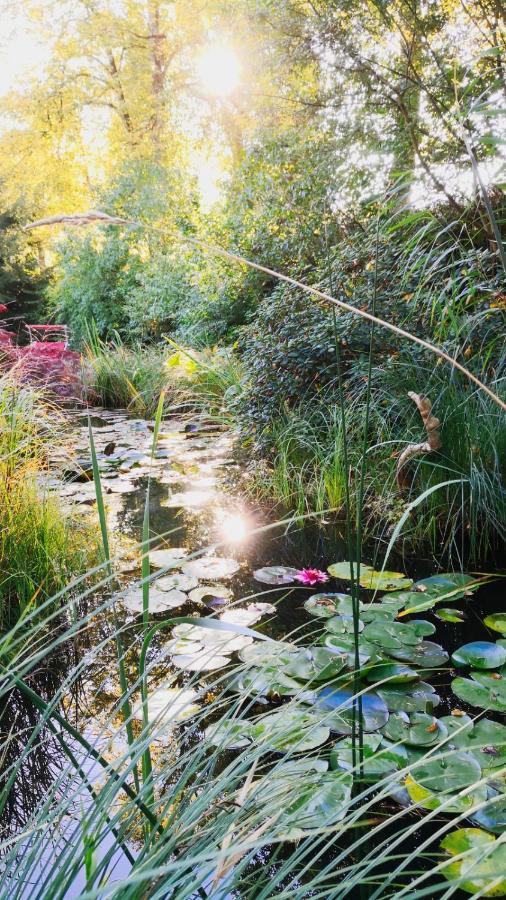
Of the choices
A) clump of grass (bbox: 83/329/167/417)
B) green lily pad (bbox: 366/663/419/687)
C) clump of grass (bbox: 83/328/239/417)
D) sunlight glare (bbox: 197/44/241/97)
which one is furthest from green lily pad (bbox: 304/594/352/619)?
sunlight glare (bbox: 197/44/241/97)

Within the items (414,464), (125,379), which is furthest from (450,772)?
(125,379)

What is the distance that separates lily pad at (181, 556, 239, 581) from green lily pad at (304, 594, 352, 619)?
0.49 meters

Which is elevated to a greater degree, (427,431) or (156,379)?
(156,379)

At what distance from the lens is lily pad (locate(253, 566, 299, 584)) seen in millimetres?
2365

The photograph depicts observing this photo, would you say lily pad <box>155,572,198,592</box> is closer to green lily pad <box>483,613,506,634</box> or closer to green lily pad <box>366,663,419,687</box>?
green lily pad <box>366,663,419,687</box>

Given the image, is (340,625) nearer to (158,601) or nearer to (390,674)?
(390,674)

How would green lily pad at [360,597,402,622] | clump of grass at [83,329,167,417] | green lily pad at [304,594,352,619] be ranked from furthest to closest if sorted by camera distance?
1. clump of grass at [83,329,167,417]
2. green lily pad at [304,594,352,619]
3. green lily pad at [360,597,402,622]

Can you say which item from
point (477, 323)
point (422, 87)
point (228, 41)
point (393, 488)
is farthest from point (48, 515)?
point (228, 41)

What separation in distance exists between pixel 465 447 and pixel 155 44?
559 inches

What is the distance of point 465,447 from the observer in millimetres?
2506

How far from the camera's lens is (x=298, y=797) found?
763 millimetres

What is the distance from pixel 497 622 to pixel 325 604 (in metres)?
0.60

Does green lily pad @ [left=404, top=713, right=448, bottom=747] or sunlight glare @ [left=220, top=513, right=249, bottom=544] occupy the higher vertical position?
sunlight glare @ [left=220, top=513, right=249, bottom=544]

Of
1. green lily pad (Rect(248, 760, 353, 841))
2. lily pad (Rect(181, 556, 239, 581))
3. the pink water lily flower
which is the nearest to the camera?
green lily pad (Rect(248, 760, 353, 841))
